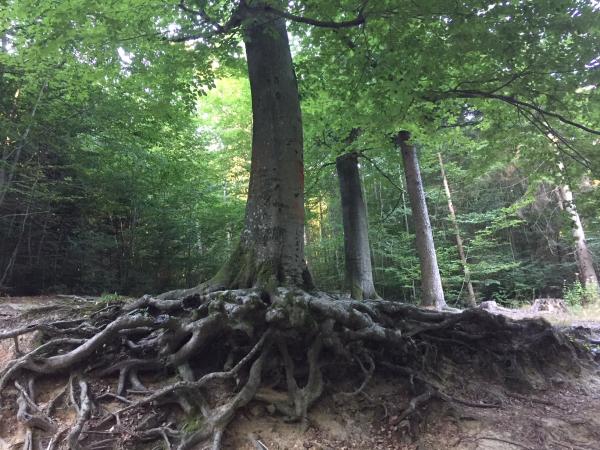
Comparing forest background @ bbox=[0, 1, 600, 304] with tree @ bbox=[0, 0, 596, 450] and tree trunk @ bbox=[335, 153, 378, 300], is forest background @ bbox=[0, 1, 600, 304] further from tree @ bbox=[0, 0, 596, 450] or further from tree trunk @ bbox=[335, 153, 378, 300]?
tree trunk @ bbox=[335, 153, 378, 300]

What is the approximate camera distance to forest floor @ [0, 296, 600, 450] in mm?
3312

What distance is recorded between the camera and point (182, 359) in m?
3.78

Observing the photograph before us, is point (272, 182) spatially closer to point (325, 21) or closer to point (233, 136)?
point (325, 21)

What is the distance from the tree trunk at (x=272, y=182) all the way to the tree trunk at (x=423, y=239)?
5.50 meters

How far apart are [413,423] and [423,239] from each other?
23.7 ft

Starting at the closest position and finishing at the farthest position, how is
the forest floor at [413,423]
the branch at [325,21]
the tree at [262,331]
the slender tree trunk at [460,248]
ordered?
the forest floor at [413,423]
the tree at [262,331]
the branch at [325,21]
the slender tree trunk at [460,248]

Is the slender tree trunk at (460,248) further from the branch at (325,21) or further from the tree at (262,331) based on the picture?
the branch at (325,21)

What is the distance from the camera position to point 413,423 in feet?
11.9

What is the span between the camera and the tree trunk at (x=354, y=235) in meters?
9.28

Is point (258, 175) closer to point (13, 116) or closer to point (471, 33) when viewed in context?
point (471, 33)

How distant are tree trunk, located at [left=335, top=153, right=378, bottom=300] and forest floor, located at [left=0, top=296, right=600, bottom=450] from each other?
4.76 meters

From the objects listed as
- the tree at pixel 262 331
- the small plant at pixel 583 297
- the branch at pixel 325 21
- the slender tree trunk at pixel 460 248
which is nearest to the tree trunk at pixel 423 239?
the tree at pixel 262 331

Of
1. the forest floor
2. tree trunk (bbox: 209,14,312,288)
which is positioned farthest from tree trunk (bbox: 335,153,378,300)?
the forest floor

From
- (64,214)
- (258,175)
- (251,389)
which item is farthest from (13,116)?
(251,389)
